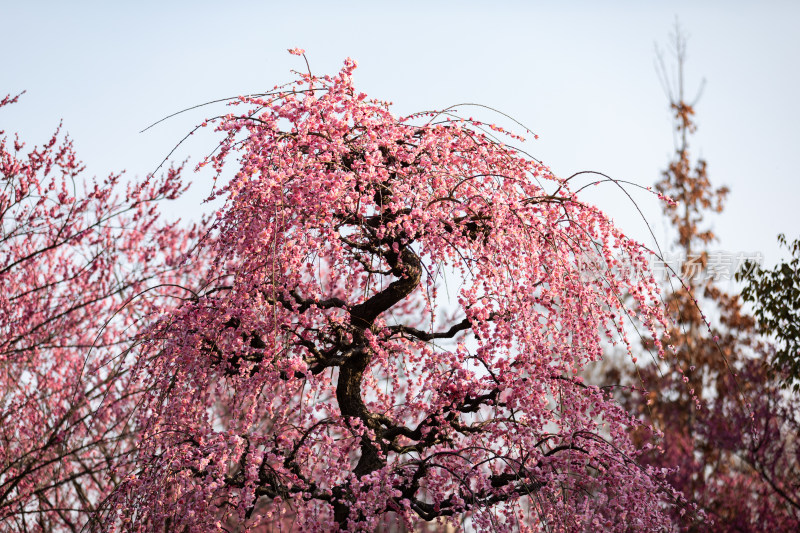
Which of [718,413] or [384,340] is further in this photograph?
[718,413]

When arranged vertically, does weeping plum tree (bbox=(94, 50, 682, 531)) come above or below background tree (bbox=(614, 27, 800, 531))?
below

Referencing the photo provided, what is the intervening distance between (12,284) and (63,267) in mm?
498

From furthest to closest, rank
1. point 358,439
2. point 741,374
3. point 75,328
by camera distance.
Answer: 1. point 741,374
2. point 75,328
3. point 358,439

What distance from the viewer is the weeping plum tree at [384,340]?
3.47 meters

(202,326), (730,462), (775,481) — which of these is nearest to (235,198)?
(202,326)

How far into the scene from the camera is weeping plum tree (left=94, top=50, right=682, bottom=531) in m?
3.47

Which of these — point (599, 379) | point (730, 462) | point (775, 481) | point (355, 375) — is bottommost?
point (355, 375)

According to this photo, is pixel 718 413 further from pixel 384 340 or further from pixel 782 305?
pixel 384 340

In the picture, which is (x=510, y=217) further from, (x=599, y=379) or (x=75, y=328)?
(x=599, y=379)

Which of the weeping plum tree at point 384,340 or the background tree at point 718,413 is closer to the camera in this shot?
the weeping plum tree at point 384,340

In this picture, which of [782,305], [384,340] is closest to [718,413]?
[782,305]

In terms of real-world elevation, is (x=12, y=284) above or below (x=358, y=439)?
above

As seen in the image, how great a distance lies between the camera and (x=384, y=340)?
400 cm

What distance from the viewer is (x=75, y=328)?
6895mm
